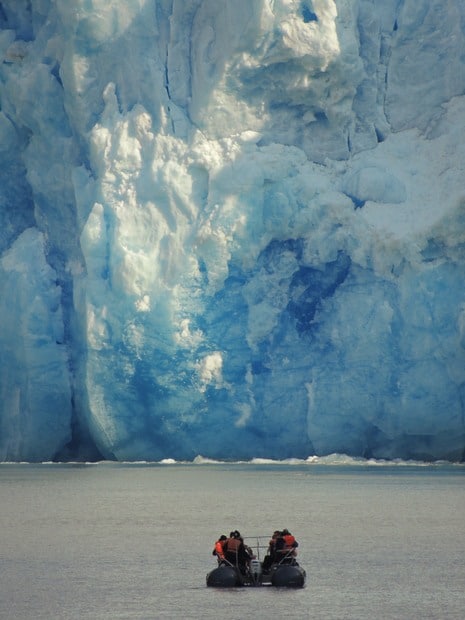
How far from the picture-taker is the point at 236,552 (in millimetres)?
13281

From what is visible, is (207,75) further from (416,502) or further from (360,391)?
(416,502)

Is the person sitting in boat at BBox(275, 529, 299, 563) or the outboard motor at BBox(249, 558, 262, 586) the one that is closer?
the person sitting in boat at BBox(275, 529, 299, 563)

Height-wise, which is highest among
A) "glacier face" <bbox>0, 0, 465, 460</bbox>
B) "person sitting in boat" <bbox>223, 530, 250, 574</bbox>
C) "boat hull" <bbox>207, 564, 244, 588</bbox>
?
"glacier face" <bbox>0, 0, 465, 460</bbox>

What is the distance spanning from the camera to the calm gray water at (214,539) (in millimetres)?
12227

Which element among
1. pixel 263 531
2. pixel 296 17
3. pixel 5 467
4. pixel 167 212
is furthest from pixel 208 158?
pixel 5 467

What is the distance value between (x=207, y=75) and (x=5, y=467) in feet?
53.8

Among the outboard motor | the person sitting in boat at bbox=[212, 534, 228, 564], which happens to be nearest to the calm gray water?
the outboard motor

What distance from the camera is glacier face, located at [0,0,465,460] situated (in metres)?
27.1

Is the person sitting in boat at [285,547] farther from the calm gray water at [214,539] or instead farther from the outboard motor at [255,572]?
the calm gray water at [214,539]

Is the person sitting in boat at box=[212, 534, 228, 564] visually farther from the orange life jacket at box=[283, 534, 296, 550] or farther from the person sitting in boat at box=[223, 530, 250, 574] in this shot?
the orange life jacket at box=[283, 534, 296, 550]

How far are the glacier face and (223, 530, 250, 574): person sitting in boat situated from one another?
14111 millimetres

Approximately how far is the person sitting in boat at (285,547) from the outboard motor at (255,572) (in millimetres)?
226

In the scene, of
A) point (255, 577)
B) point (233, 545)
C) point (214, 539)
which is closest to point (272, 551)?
point (255, 577)

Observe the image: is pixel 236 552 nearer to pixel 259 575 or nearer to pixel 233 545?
pixel 233 545
